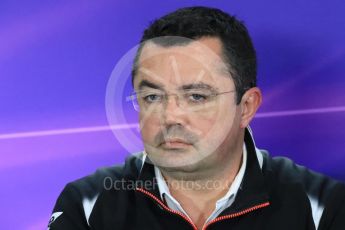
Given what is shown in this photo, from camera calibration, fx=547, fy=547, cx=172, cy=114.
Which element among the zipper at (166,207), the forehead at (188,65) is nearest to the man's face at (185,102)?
the forehead at (188,65)

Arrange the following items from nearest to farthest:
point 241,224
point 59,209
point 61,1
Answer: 1. point 241,224
2. point 59,209
3. point 61,1

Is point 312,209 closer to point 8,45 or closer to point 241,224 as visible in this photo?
point 241,224

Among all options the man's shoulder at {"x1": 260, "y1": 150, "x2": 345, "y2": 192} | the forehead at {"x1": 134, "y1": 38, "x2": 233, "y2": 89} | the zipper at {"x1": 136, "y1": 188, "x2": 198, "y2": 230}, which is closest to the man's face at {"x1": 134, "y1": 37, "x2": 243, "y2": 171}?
the forehead at {"x1": 134, "y1": 38, "x2": 233, "y2": 89}

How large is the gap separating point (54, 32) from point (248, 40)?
2.05 ft

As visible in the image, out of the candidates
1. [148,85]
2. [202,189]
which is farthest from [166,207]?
[148,85]

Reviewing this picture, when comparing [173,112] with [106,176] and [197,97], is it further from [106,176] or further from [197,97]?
[106,176]

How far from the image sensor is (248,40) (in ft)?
5.24

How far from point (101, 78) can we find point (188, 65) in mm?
413

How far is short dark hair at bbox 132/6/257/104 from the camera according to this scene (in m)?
1.50

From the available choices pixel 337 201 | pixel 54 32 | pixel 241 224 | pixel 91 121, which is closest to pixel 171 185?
pixel 241 224

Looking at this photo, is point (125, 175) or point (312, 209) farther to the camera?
point (125, 175)

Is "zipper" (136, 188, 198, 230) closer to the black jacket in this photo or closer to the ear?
the black jacket

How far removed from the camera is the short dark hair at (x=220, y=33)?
150 cm

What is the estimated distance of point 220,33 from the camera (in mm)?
1515
